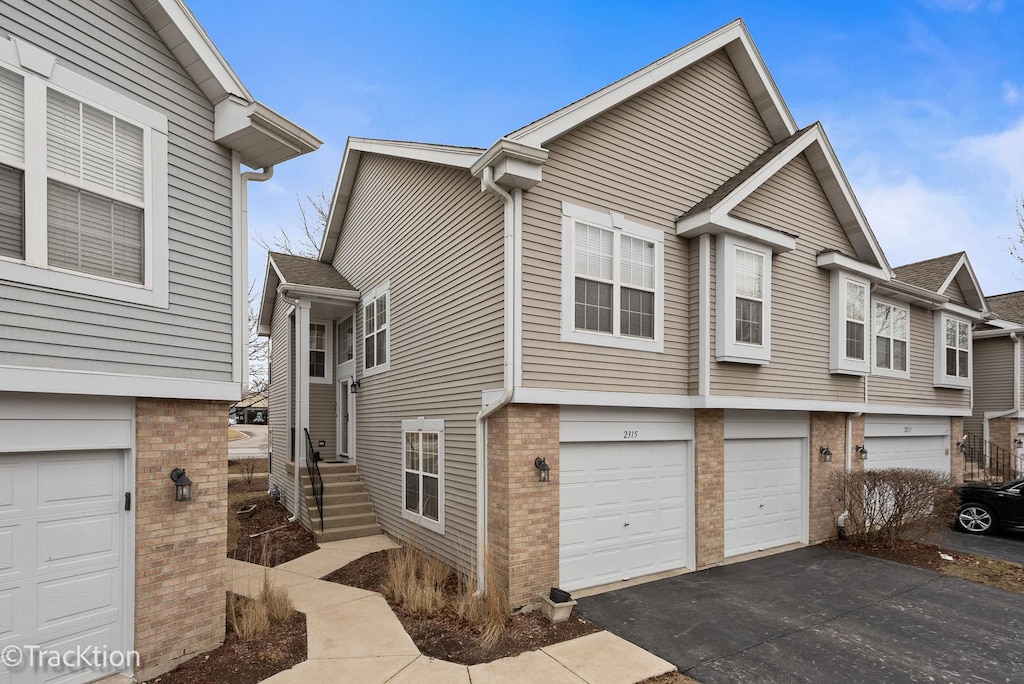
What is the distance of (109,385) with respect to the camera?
502 centimetres

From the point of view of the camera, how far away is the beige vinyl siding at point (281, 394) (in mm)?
13711

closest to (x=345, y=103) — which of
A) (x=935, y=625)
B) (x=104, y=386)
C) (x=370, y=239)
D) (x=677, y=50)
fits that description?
(x=370, y=239)

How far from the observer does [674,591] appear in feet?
26.5

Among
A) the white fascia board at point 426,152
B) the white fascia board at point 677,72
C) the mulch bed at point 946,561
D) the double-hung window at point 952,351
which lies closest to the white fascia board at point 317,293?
the white fascia board at point 426,152

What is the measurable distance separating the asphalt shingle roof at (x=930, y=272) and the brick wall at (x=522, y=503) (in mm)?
12716

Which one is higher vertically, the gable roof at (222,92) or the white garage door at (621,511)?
the gable roof at (222,92)

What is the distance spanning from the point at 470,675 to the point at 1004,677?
554cm

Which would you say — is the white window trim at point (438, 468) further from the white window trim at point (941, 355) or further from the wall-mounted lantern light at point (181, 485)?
the white window trim at point (941, 355)

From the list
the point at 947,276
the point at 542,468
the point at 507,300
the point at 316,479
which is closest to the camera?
the point at 507,300

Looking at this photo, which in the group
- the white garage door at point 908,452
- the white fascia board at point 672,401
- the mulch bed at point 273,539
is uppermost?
the white fascia board at point 672,401

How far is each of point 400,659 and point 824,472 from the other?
9.38 m

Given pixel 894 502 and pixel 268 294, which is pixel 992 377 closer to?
pixel 894 502

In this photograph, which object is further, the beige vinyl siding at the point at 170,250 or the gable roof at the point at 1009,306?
the gable roof at the point at 1009,306

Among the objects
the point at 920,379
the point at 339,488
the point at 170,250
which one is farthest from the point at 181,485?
the point at 920,379
